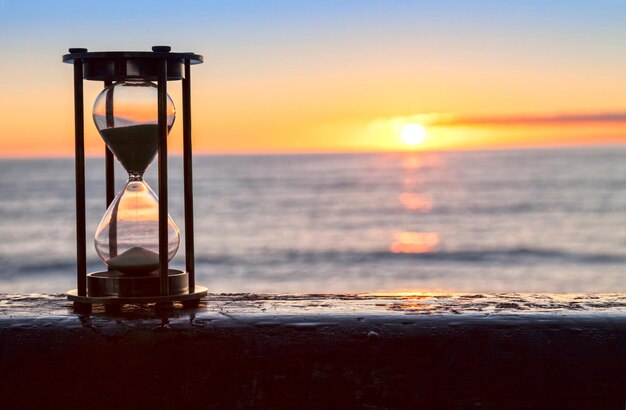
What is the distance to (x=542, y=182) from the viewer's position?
5425 cm

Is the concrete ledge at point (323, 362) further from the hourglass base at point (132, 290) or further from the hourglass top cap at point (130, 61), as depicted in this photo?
the hourglass top cap at point (130, 61)

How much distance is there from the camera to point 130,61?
8.04ft

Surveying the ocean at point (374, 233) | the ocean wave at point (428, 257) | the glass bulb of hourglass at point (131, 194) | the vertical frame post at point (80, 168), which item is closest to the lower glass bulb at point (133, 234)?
the glass bulb of hourglass at point (131, 194)

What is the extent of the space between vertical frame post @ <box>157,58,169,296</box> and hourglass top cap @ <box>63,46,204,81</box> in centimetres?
3

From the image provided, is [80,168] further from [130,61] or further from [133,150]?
[130,61]

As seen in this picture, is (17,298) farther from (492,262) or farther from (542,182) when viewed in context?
(542,182)

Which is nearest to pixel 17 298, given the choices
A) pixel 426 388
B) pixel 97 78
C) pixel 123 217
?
pixel 123 217

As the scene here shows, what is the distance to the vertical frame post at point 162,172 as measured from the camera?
7.67 feet

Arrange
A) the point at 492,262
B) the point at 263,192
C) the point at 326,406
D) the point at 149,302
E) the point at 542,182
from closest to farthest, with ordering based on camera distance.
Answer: the point at 326,406 < the point at 149,302 < the point at 492,262 < the point at 263,192 < the point at 542,182

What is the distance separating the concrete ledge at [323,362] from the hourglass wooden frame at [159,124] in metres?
0.21

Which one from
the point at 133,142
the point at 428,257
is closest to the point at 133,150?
the point at 133,142

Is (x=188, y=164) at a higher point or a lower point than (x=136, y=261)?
higher

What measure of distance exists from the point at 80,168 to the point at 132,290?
12.0 inches

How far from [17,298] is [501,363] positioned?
118cm
